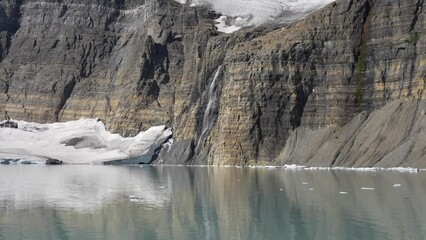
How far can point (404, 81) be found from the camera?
329 feet

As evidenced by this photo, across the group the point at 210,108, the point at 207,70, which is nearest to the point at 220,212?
the point at 210,108

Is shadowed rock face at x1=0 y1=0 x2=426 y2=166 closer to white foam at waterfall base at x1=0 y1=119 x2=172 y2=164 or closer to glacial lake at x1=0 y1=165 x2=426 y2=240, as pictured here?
white foam at waterfall base at x1=0 y1=119 x2=172 y2=164

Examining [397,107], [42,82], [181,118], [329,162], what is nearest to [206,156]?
[181,118]

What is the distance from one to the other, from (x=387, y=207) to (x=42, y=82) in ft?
440

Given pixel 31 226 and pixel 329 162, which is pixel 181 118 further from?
pixel 31 226

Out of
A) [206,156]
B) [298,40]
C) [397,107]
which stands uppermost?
[298,40]

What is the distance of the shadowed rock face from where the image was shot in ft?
350

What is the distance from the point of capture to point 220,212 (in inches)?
1462

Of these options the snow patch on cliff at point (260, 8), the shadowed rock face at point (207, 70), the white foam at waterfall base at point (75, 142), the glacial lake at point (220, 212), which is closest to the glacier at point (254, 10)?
the snow patch on cliff at point (260, 8)

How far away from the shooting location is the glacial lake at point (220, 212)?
29672mm

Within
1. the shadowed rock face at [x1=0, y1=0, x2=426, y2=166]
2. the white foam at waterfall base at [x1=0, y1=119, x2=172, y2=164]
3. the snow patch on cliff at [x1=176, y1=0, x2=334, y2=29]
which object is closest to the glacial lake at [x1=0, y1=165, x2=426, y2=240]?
the shadowed rock face at [x1=0, y1=0, x2=426, y2=166]

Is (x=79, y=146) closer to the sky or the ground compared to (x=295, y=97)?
closer to the ground

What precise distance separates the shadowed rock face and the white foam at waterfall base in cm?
293

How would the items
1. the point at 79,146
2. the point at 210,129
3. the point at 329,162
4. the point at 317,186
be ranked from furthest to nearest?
the point at 79,146 → the point at 210,129 → the point at 329,162 → the point at 317,186
